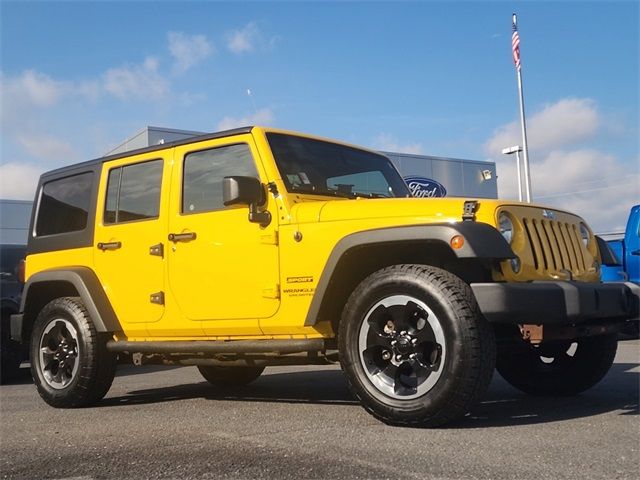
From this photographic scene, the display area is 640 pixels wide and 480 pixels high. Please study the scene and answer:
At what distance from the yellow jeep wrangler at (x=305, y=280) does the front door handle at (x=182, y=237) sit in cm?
1

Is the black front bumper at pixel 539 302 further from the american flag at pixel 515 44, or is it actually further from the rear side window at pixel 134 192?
the american flag at pixel 515 44

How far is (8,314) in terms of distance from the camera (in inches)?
314

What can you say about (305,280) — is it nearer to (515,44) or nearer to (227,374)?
(227,374)

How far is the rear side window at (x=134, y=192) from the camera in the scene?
534 centimetres

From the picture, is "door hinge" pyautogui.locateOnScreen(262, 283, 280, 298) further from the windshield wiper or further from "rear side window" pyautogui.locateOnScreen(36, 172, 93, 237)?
"rear side window" pyautogui.locateOnScreen(36, 172, 93, 237)

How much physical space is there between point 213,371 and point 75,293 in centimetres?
148

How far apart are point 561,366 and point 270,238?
8.03 feet

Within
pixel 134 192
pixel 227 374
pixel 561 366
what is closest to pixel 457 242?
pixel 561 366

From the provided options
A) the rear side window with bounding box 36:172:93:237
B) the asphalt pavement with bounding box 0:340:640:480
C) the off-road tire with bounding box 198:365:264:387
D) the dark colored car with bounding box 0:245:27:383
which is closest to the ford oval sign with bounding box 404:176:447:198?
the dark colored car with bounding box 0:245:27:383

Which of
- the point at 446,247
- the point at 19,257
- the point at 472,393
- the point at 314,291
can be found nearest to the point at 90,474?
the point at 314,291

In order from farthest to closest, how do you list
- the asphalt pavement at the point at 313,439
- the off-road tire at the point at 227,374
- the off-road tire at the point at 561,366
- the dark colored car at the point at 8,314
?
the dark colored car at the point at 8,314 → the off-road tire at the point at 227,374 → the off-road tire at the point at 561,366 → the asphalt pavement at the point at 313,439

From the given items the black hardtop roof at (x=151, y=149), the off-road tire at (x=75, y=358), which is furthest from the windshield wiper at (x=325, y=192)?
the off-road tire at (x=75, y=358)

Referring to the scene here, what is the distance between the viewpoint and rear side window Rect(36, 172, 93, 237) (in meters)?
5.83

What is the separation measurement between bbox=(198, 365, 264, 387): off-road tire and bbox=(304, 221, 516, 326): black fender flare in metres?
2.40
